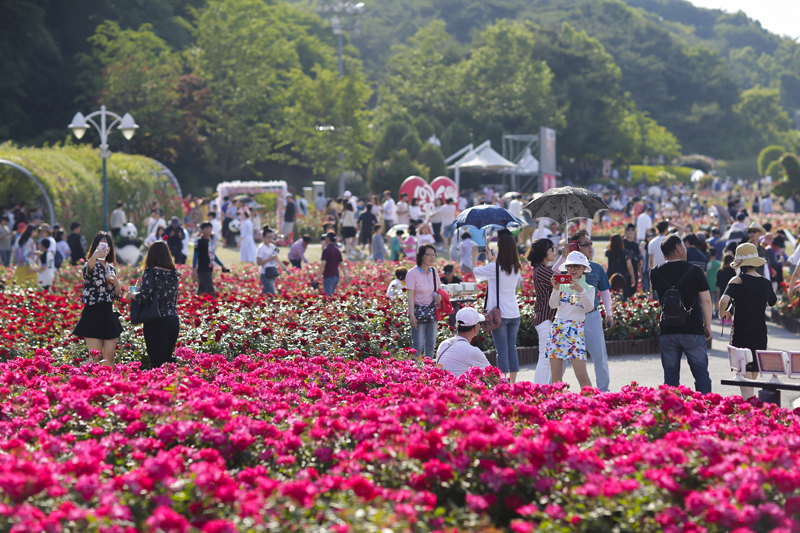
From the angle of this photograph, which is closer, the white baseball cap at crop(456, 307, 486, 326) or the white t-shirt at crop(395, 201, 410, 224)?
the white baseball cap at crop(456, 307, 486, 326)

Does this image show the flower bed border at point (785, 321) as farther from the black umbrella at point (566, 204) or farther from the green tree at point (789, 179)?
the green tree at point (789, 179)

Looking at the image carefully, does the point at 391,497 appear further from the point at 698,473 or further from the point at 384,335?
the point at 384,335

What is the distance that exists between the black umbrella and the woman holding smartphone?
5.71 metres

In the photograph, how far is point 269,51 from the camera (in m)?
43.8

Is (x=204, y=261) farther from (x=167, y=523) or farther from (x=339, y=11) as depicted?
(x=339, y=11)

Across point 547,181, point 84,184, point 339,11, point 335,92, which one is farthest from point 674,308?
point 339,11

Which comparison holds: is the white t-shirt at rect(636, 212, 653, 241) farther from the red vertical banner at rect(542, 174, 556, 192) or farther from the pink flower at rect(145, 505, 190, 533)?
the pink flower at rect(145, 505, 190, 533)

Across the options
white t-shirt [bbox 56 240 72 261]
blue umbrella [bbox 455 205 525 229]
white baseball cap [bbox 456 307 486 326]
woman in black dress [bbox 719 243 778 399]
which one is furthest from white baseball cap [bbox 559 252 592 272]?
white t-shirt [bbox 56 240 72 261]

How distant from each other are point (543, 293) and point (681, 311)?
127cm

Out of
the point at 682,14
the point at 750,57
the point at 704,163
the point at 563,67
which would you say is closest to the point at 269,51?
the point at 563,67

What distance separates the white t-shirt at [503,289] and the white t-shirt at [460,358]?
1418mm

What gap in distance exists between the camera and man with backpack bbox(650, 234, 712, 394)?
6406 millimetres

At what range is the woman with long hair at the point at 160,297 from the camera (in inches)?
272

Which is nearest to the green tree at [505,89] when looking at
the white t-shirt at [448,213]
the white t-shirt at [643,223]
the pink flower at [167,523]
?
the white t-shirt at [448,213]
